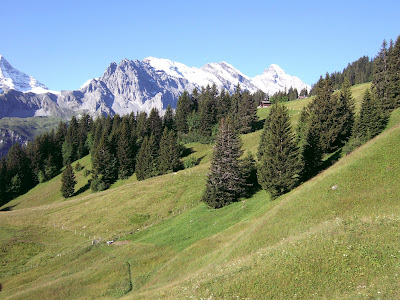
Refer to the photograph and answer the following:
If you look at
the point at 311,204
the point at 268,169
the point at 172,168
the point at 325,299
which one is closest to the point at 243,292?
the point at 325,299

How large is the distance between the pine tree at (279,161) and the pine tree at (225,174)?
9046 millimetres

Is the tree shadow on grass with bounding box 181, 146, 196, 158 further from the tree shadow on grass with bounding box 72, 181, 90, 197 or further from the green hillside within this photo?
the green hillside

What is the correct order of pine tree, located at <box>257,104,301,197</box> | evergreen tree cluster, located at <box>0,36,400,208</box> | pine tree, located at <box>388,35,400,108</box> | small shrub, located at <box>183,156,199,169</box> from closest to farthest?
pine tree, located at <box>257,104,301,197</box> < evergreen tree cluster, located at <box>0,36,400,208</box> < pine tree, located at <box>388,35,400,108</box> < small shrub, located at <box>183,156,199,169</box>

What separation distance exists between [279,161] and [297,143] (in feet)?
29.1

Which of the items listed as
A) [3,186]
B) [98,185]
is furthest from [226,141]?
[3,186]

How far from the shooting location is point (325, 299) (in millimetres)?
14352

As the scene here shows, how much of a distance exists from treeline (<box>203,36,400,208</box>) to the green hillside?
10.7 feet

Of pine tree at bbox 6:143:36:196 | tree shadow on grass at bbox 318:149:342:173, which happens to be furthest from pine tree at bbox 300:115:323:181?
pine tree at bbox 6:143:36:196

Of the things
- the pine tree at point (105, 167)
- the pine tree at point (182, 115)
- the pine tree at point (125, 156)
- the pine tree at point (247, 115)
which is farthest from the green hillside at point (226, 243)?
the pine tree at point (182, 115)

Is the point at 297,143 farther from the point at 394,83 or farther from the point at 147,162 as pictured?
the point at 147,162

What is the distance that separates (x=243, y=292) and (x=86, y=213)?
Answer: 52.3 meters

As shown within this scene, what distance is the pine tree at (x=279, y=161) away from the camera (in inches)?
1469

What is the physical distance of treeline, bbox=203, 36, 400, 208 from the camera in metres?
38.2

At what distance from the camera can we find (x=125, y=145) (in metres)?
102
